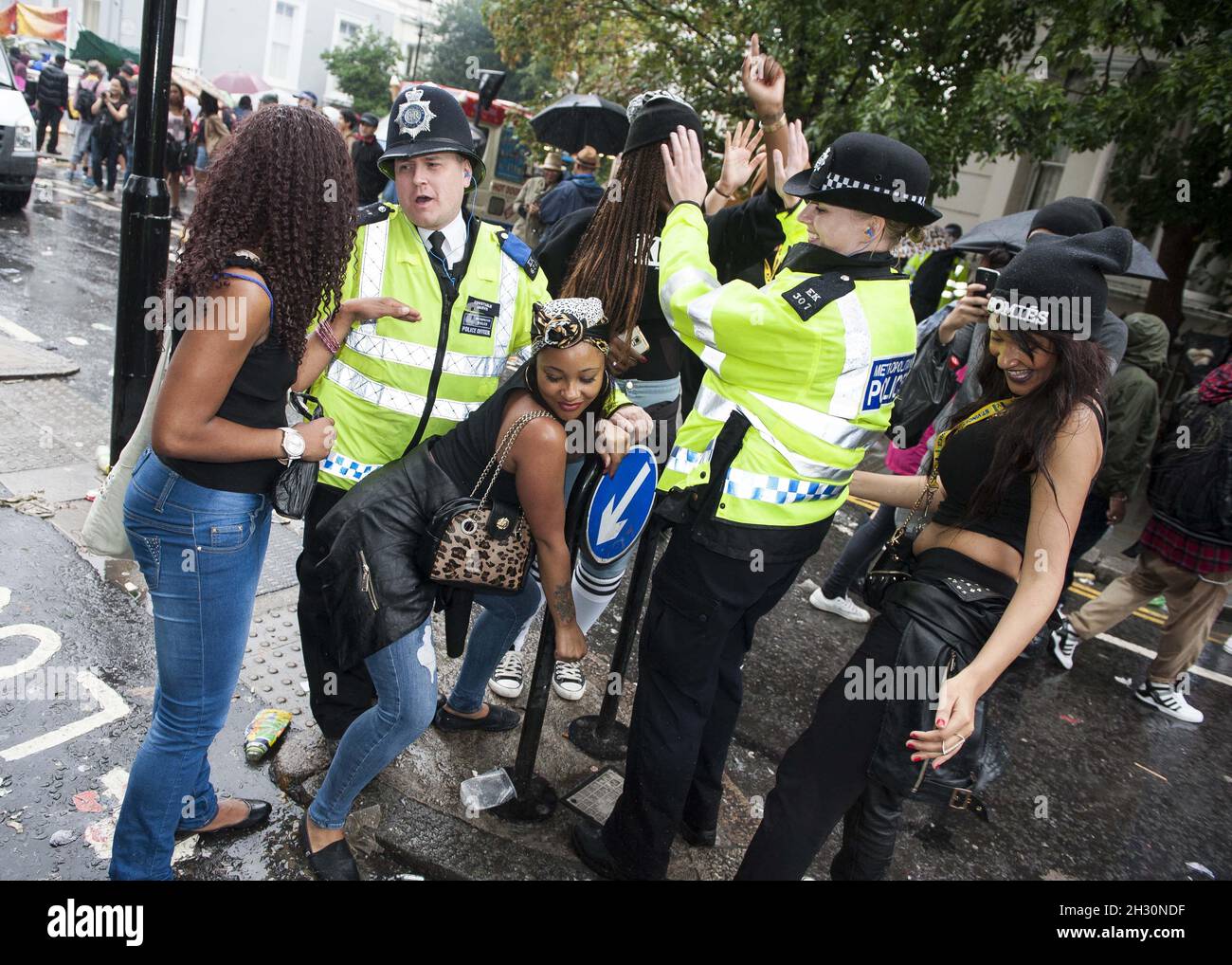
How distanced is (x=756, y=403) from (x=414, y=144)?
125 centimetres

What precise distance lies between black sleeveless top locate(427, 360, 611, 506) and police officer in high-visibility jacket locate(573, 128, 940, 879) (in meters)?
0.39

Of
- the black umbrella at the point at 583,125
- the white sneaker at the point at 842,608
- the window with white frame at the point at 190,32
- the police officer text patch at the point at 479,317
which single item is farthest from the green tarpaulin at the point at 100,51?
the police officer text patch at the point at 479,317

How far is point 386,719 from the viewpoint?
96.9 inches

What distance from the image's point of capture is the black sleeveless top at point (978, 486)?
88.7 inches

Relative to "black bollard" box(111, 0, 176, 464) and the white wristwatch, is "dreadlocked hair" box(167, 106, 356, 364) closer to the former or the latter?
the white wristwatch

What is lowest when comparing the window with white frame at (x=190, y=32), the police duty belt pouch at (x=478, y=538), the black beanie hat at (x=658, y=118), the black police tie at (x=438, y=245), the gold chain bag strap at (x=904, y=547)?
the police duty belt pouch at (x=478, y=538)

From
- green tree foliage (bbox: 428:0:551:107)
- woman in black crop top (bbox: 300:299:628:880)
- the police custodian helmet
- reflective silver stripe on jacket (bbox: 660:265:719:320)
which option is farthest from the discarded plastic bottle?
green tree foliage (bbox: 428:0:551:107)

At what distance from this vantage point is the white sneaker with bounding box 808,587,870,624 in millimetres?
5301

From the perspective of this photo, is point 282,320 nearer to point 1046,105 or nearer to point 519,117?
point 1046,105

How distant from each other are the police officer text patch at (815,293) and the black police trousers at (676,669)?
68 centimetres

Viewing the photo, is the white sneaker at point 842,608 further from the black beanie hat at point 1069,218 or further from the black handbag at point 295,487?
the black handbag at point 295,487

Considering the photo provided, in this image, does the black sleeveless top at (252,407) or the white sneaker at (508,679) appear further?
the white sneaker at (508,679)

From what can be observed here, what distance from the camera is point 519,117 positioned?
14930mm
